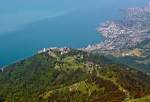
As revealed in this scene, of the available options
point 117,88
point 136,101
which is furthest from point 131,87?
point 136,101

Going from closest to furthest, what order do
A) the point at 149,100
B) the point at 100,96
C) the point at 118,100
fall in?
the point at 149,100 → the point at 118,100 → the point at 100,96

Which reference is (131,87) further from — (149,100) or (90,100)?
(149,100)

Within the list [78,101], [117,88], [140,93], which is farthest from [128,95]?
[78,101]

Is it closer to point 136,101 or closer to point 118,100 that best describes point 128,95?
point 118,100

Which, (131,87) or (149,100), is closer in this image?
(149,100)

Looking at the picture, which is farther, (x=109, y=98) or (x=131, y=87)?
(x=131, y=87)

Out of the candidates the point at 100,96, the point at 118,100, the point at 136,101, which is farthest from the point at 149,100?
the point at 100,96

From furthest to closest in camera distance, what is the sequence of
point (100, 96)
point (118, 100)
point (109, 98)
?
1. point (100, 96)
2. point (109, 98)
3. point (118, 100)

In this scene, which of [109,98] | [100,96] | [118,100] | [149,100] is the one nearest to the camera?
[149,100]
